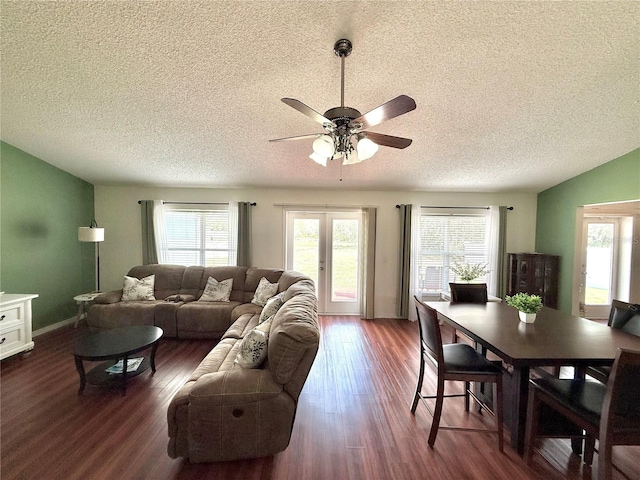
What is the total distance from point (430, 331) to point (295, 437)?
49.5 inches

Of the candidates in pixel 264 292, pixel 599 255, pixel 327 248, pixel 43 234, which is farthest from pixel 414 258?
pixel 43 234

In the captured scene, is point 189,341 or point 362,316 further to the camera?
point 362,316

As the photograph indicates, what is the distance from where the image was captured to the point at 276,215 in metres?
4.58

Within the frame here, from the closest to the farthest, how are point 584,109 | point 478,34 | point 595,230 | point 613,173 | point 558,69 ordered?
point 478,34 → point 558,69 → point 584,109 → point 613,173 → point 595,230

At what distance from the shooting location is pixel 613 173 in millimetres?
3336

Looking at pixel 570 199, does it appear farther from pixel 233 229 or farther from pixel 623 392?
pixel 233 229

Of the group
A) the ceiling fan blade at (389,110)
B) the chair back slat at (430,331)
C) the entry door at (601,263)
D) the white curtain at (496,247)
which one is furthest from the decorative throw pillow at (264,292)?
the entry door at (601,263)

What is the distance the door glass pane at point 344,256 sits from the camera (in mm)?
4605

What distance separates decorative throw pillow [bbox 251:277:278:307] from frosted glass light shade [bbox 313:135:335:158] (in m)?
2.49

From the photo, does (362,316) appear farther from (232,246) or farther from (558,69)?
(558,69)

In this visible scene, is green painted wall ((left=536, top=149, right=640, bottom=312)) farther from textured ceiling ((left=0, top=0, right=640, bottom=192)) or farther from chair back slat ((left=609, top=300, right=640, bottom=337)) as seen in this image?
chair back slat ((left=609, top=300, right=640, bottom=337))

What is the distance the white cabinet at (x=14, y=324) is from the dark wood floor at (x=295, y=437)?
0.19 meters

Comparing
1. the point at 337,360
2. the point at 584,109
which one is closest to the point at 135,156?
the point at 337,360

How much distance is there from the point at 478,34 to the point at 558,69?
83 cm
